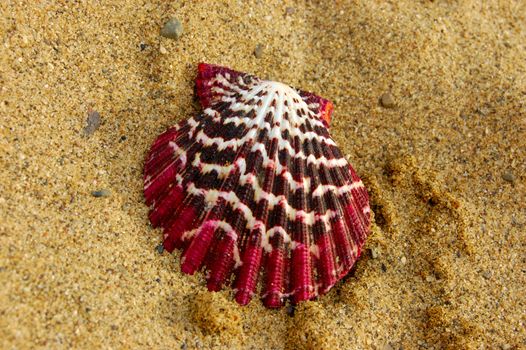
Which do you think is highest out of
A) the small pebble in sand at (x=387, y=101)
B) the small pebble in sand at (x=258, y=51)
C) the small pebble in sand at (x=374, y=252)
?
the small pebble in sand at (x=258, y=51)

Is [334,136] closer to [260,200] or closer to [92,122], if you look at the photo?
[260,200]

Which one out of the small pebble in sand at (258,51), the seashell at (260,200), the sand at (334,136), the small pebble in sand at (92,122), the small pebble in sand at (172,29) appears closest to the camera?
the sand at (334,136)

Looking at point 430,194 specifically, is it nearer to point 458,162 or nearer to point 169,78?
point 458,162

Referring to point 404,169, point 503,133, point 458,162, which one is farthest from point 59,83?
point 503,133

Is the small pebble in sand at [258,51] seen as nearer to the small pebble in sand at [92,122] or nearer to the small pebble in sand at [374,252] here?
the small pebble in sand at [92,122]

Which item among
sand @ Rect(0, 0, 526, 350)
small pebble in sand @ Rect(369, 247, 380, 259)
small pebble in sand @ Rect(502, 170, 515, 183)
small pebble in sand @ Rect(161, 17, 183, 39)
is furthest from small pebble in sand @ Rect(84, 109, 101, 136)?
small pebble in sand @ Rect(502, 170, 515, 183)

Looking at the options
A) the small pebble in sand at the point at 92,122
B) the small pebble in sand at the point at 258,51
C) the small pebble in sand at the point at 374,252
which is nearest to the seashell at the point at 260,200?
the small pebble in sand at the point at 374,252

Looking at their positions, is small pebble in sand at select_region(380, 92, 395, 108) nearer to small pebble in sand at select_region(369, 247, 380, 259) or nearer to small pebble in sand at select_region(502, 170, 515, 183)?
small pebble in sand at select_region(502, 170, 515, 183)
